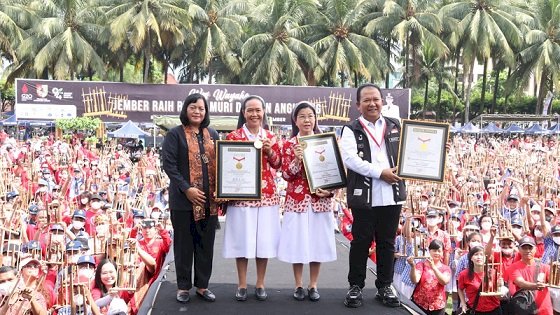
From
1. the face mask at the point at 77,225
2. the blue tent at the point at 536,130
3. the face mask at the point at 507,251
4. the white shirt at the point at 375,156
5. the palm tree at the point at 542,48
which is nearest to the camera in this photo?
the white shirt at the point at 375,156

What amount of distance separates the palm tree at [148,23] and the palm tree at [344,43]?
19.7ft

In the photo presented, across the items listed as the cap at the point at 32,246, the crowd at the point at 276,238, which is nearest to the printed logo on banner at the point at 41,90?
the crowd at the point at 276,238

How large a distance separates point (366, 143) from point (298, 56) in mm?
26082

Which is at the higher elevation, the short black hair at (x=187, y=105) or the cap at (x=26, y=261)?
the short black hair at (x=187, y=105)

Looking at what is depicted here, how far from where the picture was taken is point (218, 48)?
1204 inches

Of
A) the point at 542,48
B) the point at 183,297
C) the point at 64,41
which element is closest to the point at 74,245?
the point at 183,297

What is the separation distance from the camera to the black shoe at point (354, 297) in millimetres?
4371

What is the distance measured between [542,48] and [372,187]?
1159 inches

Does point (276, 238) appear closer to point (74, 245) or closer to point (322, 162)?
point (322, 162)

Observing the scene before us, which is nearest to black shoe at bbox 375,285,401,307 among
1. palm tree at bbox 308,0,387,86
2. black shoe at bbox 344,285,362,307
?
black shoe at bbox 344,285,362,307

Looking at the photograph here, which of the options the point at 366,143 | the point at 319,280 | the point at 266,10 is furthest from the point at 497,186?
the point at 266,10

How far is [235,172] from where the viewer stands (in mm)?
4383

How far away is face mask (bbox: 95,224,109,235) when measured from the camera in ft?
21.2

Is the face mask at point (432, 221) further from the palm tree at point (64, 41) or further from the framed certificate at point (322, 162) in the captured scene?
the palm tree at point (64, 41)
